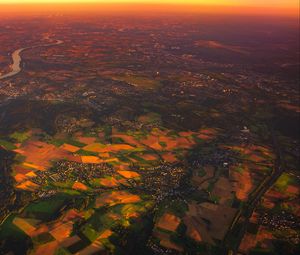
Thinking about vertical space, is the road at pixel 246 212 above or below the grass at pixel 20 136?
below

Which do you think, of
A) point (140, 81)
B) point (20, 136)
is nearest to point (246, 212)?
point (20, 136)

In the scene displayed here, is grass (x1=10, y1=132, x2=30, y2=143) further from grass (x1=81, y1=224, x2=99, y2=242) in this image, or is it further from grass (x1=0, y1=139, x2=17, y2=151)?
grass (x1=81, y1=224, x2=99, y2=242)

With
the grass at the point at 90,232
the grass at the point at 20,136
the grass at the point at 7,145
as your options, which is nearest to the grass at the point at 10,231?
the grass at the point at 90,232

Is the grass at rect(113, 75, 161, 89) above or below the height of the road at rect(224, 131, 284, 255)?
above

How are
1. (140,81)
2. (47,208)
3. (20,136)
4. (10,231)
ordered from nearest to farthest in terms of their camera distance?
1. (10,231)
2. (47,208)
3. (20,136)
4. (140,81)

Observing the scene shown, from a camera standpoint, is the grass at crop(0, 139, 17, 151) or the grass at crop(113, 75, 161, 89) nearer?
the grass at crop(0, 139, 17, 151)

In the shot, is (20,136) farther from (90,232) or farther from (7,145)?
(90,232)

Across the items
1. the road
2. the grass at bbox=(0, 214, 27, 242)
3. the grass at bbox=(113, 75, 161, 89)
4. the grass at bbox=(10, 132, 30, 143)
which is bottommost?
the road

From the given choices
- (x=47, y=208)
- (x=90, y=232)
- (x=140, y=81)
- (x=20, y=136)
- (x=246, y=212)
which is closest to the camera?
(x=90, y=232)

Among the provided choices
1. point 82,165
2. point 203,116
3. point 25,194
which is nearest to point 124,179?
point 82,165

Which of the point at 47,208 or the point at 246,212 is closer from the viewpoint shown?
the point at 47,208

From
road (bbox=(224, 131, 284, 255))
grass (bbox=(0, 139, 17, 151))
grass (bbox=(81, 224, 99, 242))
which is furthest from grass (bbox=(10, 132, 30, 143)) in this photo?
road (bbox=(224, 131, 284, 255))

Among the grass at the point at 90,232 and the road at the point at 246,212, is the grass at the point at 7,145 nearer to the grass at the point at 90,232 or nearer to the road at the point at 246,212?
the grass at the point at 90,232
